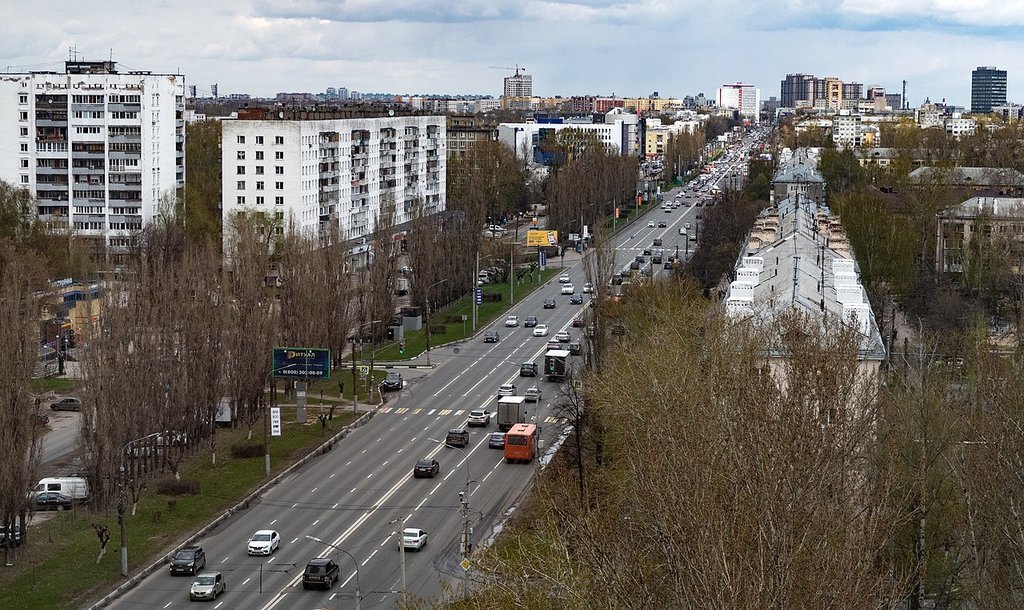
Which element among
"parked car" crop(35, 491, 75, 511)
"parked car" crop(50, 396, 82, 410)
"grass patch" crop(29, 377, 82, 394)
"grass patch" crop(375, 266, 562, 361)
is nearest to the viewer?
"parked car" crop(35, 491, 75, 511)

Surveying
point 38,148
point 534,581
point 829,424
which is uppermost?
point 38,148

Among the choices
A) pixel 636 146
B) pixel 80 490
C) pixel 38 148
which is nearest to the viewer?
pixel 80 490

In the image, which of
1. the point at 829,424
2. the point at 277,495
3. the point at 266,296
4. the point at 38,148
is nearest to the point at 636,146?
the point at 38,148

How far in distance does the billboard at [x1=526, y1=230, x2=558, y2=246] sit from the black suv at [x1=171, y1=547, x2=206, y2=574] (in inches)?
2603

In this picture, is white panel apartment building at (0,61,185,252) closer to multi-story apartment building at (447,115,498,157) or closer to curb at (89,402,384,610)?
curb at (89,402,384,610)

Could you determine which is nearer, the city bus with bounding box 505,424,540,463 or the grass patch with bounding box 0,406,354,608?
the grass patch with bounding box 0,406,354,608

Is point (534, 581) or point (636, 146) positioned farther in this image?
point (636, 146)

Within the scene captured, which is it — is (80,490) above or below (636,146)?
below

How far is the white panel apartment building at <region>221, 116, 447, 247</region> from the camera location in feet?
276

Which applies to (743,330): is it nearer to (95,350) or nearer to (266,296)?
(95,350)

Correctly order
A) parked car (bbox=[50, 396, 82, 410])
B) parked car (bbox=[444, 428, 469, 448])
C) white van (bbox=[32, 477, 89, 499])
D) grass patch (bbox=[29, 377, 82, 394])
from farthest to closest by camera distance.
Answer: grass patch (bbox=[29, 377, 82, 394])
parked car (bbox=[50, 396, 82, 410])
parked car (bbox=[444, 428, 469, 448])
white van (bbox=[32, 477, 89, 499])

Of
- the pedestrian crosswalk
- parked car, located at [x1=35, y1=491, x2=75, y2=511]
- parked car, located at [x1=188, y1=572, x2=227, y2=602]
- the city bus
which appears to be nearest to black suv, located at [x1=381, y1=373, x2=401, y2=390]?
the pedestrian crosswalk

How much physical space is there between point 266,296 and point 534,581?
102 feet

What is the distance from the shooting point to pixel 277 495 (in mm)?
40125
